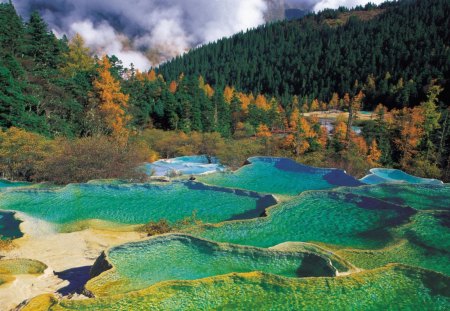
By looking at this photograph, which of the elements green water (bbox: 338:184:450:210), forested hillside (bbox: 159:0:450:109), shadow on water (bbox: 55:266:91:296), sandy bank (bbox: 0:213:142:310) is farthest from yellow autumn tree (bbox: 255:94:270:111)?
shadow on water (bbox: 55:266:91:296)

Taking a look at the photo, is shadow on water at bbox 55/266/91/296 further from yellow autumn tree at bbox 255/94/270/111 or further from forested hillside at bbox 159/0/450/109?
forested hillside at bbox 159/0/450/109

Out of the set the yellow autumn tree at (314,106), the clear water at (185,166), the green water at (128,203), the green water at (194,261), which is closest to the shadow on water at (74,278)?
the green water at (194,261)

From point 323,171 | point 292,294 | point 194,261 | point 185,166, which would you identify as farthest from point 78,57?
point 292,294

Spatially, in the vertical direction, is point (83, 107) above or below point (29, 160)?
above

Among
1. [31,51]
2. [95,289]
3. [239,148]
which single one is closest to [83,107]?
[31,51]

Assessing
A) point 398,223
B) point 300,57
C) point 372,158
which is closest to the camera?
point 398,223

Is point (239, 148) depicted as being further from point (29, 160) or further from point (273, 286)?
point (273, 286)

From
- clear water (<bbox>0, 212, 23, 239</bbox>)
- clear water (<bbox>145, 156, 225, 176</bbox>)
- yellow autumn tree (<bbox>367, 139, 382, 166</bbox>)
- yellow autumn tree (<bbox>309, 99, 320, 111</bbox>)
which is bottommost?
clear water (<bbox>0, 212, 23, 239</bbox>)
